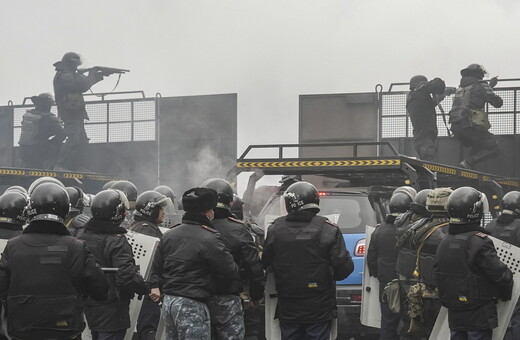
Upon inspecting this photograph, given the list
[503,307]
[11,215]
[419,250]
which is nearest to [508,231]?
[419,250]

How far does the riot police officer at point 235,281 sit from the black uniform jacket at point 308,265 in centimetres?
31

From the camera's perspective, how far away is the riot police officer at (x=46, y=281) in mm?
6734

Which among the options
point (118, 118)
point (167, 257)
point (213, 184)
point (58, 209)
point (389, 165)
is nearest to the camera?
point (58, 209)

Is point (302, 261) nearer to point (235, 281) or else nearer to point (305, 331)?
point (305, 331)

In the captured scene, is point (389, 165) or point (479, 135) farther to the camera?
point (479, 135)

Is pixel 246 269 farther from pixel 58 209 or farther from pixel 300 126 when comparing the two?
pixel 300 126

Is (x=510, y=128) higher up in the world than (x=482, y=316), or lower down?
higher up

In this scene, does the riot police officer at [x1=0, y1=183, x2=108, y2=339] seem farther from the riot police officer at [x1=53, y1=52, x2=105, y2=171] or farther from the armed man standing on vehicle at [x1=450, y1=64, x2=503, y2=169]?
the riot police officer at [x1=53, y1=52, x2=105, y2=171]

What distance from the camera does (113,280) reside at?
8352 mm

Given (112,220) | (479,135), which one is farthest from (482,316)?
(479,135)

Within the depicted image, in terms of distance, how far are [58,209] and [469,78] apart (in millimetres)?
10658

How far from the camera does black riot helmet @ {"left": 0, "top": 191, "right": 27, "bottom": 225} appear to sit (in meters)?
8.80

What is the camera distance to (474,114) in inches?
644

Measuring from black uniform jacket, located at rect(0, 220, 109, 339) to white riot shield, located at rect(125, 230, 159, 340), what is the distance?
7.14 feet
